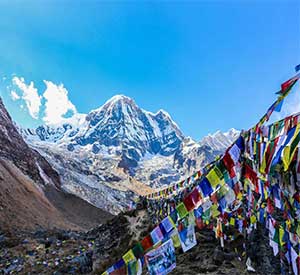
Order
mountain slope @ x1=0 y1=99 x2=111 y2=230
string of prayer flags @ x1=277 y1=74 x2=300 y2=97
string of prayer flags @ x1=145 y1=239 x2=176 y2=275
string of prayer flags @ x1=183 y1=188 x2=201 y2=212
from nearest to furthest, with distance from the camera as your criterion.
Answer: string of prayer flags @ x1=277 y1=74 x2=300 y2=97 → string of prayer flags @ x1=145 y1=239 x2=176 y2=275 → string of prayer flags @ x1=183 y1=188 x2=201 y2=212 → mountain slope @ x1=0 y1=99 x2=111 y2=230

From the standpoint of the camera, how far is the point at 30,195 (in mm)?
41844

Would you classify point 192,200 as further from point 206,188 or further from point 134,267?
point 134,267

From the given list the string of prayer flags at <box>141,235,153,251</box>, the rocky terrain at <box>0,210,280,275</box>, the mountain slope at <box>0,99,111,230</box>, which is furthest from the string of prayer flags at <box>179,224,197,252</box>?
the mountain slope at <box>0,99,111,230</box>

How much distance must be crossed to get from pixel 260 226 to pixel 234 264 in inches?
63.6

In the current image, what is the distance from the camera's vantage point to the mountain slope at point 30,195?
33.9m

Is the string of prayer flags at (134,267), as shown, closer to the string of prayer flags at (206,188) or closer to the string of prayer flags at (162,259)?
the string of prayer flags at (162,259)

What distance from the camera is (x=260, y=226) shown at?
427 inches

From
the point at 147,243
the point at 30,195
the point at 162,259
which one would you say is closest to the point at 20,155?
the point at 30,195

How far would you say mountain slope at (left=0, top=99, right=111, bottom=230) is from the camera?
33906 millimetres

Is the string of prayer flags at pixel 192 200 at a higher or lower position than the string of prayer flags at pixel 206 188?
lower

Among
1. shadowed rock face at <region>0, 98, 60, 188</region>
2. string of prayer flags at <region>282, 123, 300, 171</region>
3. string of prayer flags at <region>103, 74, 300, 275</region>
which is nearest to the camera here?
string of prayer flags at <region>282, 123, 300, 171</region>

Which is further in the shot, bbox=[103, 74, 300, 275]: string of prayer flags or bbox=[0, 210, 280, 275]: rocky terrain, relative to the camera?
bbox=[0, 210, 280, 275]: rocky terrain

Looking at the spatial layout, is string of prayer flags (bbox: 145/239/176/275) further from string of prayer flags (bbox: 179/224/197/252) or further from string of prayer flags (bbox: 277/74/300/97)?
string of prayer flags (bbox: 277/74/300/97)

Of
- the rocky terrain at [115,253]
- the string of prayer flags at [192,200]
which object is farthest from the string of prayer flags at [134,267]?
the rocky terrain at [115,253]
